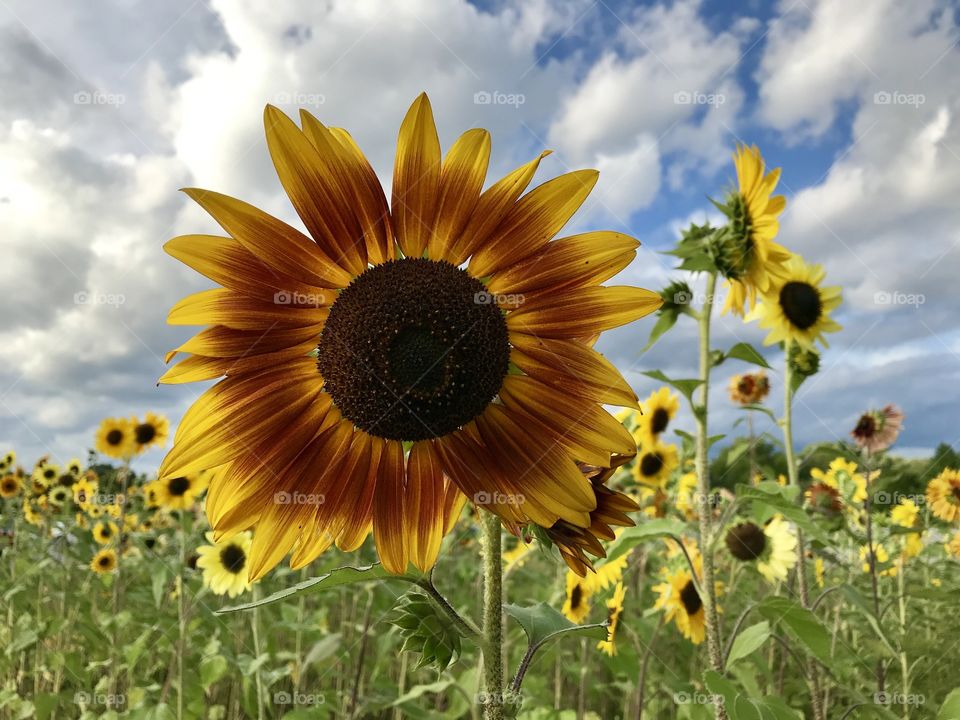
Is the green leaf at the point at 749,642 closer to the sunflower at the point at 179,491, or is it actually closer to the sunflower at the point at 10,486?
the sunflower at the point at 179,491

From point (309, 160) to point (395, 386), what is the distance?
0.44 metres

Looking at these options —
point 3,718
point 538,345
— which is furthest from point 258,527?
point 3,718

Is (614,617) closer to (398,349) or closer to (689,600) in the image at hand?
→ (689,600)

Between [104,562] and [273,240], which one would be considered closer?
[273,240]

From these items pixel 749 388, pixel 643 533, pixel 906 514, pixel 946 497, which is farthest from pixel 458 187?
pixel 906 514

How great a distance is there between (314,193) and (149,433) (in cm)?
670

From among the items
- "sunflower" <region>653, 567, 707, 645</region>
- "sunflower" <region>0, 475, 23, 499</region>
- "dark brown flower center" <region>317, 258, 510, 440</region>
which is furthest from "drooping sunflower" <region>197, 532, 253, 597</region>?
"sunflower" <region>0, 475, 23, 499</region>

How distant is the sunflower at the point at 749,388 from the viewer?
6254 millimetres

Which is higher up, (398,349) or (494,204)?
(494,204)

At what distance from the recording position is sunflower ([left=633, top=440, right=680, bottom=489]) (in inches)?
192

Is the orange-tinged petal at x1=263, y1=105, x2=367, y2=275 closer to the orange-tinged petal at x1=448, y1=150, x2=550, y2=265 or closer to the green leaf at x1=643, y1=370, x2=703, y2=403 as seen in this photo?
the orange-tinged petal at x1=448, y1=150, x2=550, y2=265

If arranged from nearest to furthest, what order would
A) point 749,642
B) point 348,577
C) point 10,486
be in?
point 348,577 < point 749,642 < point 10,486

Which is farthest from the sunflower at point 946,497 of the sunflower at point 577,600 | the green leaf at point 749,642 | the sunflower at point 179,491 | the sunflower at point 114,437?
the sunflower at point 114,437

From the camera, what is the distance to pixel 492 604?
3.93 feet
